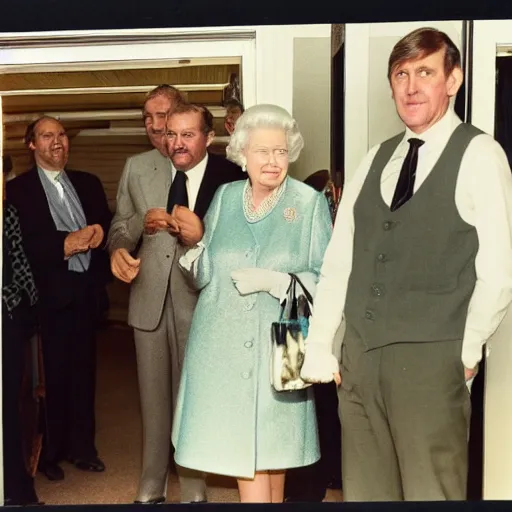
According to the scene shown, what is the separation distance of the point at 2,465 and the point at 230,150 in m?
1.53

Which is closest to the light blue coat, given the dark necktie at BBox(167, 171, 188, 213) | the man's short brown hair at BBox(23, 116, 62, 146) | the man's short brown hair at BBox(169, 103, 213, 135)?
the dark necktie at BBox(167, 171, 188, 213)

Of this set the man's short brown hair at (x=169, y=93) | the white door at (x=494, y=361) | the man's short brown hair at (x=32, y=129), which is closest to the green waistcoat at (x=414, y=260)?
the white door at (x=494, y=361)

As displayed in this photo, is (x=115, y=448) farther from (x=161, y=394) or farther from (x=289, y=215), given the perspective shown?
(x=289, y=215)

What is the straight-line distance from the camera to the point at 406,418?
12.4ft

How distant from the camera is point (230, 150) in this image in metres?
3.81

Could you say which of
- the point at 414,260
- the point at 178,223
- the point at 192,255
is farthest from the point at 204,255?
the point at 414,260

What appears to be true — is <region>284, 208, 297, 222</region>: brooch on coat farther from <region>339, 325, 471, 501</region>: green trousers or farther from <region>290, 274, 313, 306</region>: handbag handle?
<region>339, 325, 471, 501</region>: green trousers

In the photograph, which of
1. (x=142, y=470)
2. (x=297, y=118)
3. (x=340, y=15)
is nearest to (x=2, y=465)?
(x=142, y=470)

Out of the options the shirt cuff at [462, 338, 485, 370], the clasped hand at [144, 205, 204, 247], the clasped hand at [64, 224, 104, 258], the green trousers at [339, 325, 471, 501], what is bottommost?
the green trousers at [339, 325, 471, 501]

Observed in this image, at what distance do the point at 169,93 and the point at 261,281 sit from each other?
79 cm

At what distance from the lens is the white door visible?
3756 millimetres

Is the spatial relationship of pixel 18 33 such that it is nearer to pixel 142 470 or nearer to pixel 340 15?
pixel 340 15

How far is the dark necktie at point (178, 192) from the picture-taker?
12.7 ft

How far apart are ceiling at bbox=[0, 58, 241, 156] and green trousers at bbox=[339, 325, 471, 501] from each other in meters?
1.05
